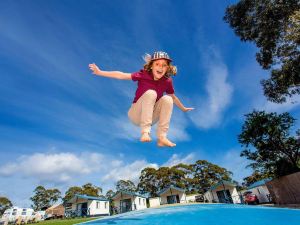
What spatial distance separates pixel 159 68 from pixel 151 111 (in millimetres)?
845

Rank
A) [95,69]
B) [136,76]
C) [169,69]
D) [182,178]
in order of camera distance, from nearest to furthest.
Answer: [95,69], [136,76], [169,69], [182,178]

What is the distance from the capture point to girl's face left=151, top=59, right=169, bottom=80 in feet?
13.4

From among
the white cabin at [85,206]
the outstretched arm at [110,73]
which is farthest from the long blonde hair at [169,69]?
the white cabin at [85,206]

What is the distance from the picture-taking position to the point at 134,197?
37312 millimetres

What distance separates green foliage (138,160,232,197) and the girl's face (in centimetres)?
5153

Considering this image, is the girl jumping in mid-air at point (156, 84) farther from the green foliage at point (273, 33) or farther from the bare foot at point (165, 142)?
the green foliage at point (273, 33)

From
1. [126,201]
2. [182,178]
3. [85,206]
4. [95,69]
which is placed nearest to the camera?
[95,69]

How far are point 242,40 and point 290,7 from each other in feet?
10.3

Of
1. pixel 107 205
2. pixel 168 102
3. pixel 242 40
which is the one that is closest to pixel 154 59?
pixel 168 102

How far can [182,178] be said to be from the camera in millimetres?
54219

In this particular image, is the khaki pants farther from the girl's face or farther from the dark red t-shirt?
the girl's face

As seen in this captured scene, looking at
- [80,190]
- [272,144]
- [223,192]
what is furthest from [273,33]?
[80,190]

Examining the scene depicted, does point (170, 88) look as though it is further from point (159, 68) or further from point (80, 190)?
point (80, 190)

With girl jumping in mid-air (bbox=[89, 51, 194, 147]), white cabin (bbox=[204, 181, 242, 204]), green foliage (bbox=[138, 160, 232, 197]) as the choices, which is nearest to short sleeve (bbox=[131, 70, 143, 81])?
girl jumping in mid-air (bbox=[89, 51, 194, 147])
